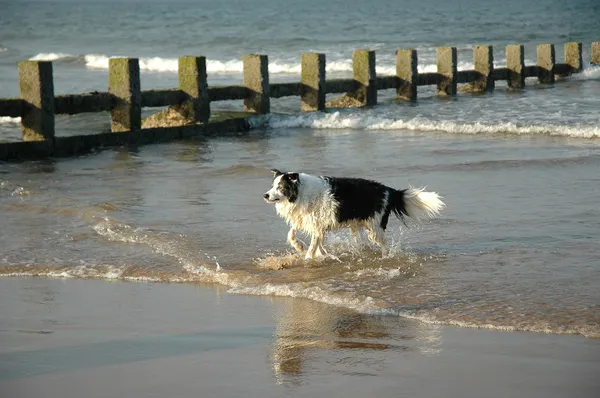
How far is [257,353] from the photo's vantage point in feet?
19.8

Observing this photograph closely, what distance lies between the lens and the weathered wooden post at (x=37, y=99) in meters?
14.8

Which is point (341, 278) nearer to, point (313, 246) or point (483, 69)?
point (313, 246)

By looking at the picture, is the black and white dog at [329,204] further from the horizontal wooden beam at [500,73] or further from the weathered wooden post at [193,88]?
the horizontal wooden beam at [500,73]

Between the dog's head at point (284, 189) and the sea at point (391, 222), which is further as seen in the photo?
the dog's head at point (284, 189)

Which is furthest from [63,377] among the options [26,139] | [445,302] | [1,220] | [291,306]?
[26,139]

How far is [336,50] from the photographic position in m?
52.5

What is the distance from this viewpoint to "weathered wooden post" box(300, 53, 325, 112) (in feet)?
65.5

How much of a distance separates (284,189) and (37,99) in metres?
7.21

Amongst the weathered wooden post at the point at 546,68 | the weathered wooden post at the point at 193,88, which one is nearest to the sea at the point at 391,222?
the weathered wooden post at the point at 193,88

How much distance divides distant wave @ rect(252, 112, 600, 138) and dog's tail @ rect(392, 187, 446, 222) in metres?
8.21

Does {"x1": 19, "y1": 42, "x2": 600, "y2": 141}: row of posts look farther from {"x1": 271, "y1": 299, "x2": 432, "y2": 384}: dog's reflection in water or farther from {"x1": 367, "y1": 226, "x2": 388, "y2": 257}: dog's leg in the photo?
{"x1": 271, "y1": 299, "x2": 432, "y2": 384}: dog's reflection in water

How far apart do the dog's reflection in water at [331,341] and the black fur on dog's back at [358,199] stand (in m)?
1.71

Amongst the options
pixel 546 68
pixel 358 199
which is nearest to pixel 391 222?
pixel 358 199

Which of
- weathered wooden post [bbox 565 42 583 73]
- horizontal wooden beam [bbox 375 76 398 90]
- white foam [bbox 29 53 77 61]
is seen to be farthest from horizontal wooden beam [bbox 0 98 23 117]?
white foam [bbox 29 53 77 61]
